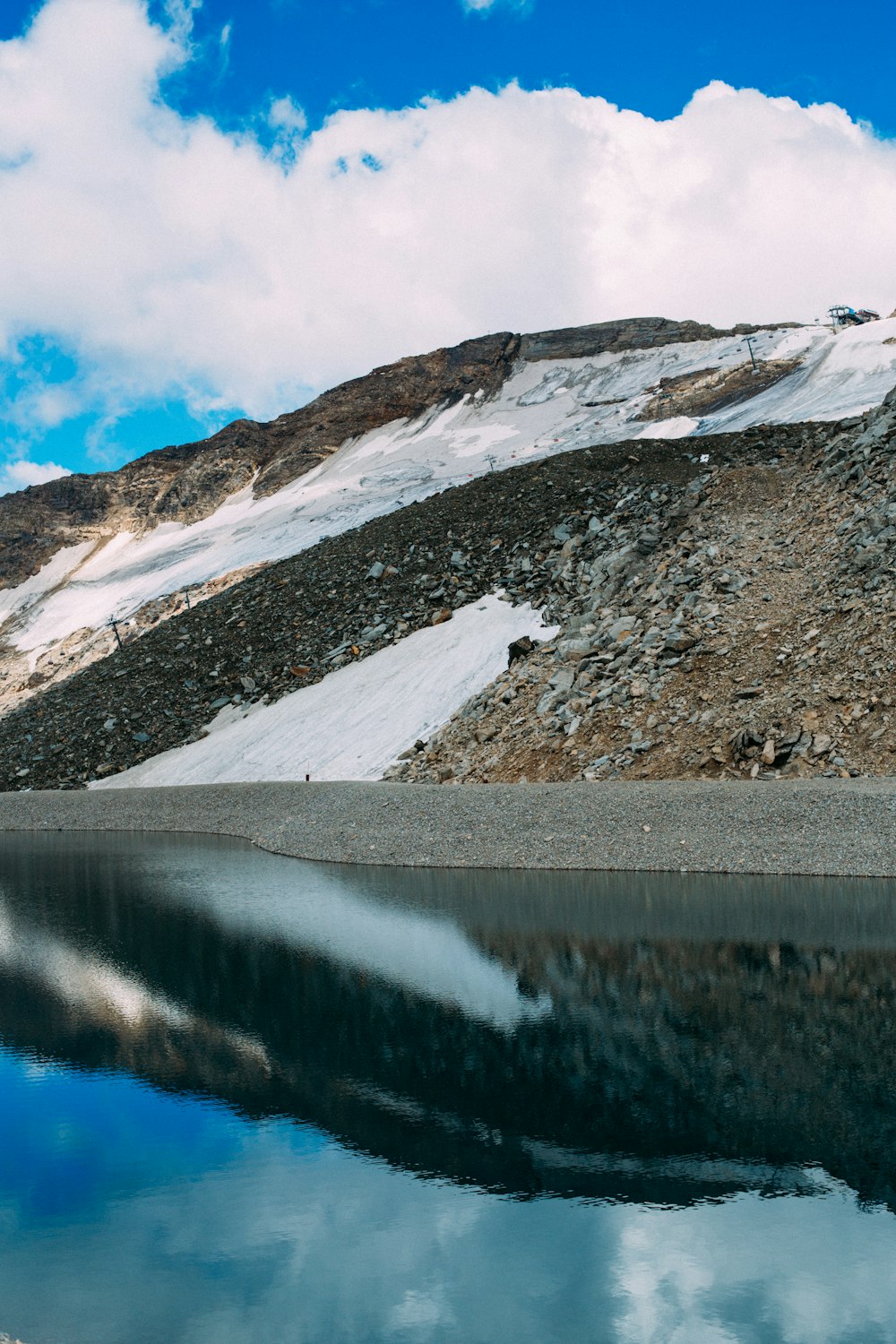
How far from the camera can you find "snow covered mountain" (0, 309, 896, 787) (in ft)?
181

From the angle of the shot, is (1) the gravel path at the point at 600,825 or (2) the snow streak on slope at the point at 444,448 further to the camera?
(2) the snow streak on slope at the point at 444,448

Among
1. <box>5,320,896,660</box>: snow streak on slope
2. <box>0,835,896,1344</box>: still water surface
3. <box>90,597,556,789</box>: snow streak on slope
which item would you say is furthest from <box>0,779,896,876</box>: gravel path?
<box>5,320,896,660</box>: snow streak on slope

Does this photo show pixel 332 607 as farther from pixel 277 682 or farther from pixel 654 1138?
pixel 654 1138

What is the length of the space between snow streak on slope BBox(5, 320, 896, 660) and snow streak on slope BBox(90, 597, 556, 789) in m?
22.6

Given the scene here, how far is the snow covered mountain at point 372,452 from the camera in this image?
55.3 metres

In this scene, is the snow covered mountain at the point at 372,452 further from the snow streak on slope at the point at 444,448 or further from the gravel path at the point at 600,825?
the gravel path at the point at 600,825

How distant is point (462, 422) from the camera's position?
80.4 meters

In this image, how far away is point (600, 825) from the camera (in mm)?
21719

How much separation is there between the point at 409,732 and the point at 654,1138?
23021mm

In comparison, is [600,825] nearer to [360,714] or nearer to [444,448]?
[360,714]

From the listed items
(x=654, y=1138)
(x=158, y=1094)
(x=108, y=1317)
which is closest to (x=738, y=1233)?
(x=654, y=1138)

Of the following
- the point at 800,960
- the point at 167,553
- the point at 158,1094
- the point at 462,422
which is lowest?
the point at 800,960

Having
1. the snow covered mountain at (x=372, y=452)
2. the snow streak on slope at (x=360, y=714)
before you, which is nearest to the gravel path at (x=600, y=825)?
the snow streak on slope at (x=360, y=714)

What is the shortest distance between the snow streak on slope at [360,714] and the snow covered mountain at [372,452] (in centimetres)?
99
